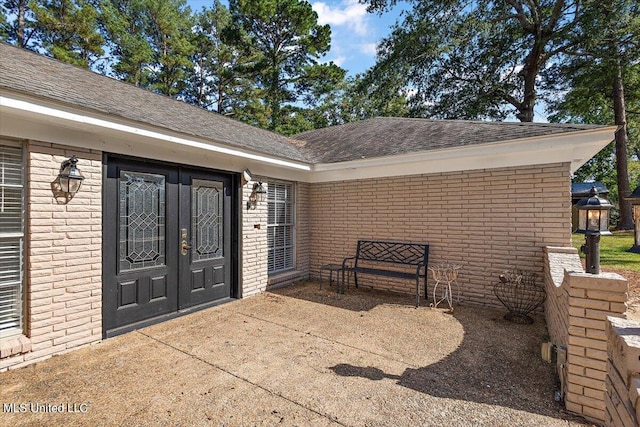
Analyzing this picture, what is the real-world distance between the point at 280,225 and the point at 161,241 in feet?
9.44

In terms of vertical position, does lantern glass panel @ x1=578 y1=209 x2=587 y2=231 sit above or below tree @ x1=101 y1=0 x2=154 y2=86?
below

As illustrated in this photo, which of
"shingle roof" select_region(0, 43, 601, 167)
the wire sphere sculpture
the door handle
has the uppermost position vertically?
"shingle roof" select_region(0, 43, 601, 167)

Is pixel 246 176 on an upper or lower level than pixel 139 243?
upper

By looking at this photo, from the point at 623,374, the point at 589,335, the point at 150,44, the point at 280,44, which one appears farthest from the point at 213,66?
the point at 623,374

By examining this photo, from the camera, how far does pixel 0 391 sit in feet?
9.17

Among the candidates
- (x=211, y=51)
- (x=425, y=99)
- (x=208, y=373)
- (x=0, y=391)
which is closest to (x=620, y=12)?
(x=425, y=99)

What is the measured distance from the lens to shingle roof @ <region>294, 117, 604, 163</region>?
5262 millimetres

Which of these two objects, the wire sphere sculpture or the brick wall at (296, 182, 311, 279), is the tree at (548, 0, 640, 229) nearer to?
the wire sphere sculpture

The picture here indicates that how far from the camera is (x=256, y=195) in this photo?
6129 mm

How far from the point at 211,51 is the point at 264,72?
16.0 feet

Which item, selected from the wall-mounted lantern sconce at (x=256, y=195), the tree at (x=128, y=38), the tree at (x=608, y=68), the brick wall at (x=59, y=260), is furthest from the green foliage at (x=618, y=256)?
the tree at (x=128, y=38)

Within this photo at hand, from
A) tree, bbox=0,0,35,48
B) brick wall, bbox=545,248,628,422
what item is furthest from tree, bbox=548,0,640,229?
tree, bbox=0,0,35,48

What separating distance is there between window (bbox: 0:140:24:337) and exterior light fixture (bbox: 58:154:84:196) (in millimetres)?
342

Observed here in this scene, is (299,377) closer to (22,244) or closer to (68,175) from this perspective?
(22,244)
